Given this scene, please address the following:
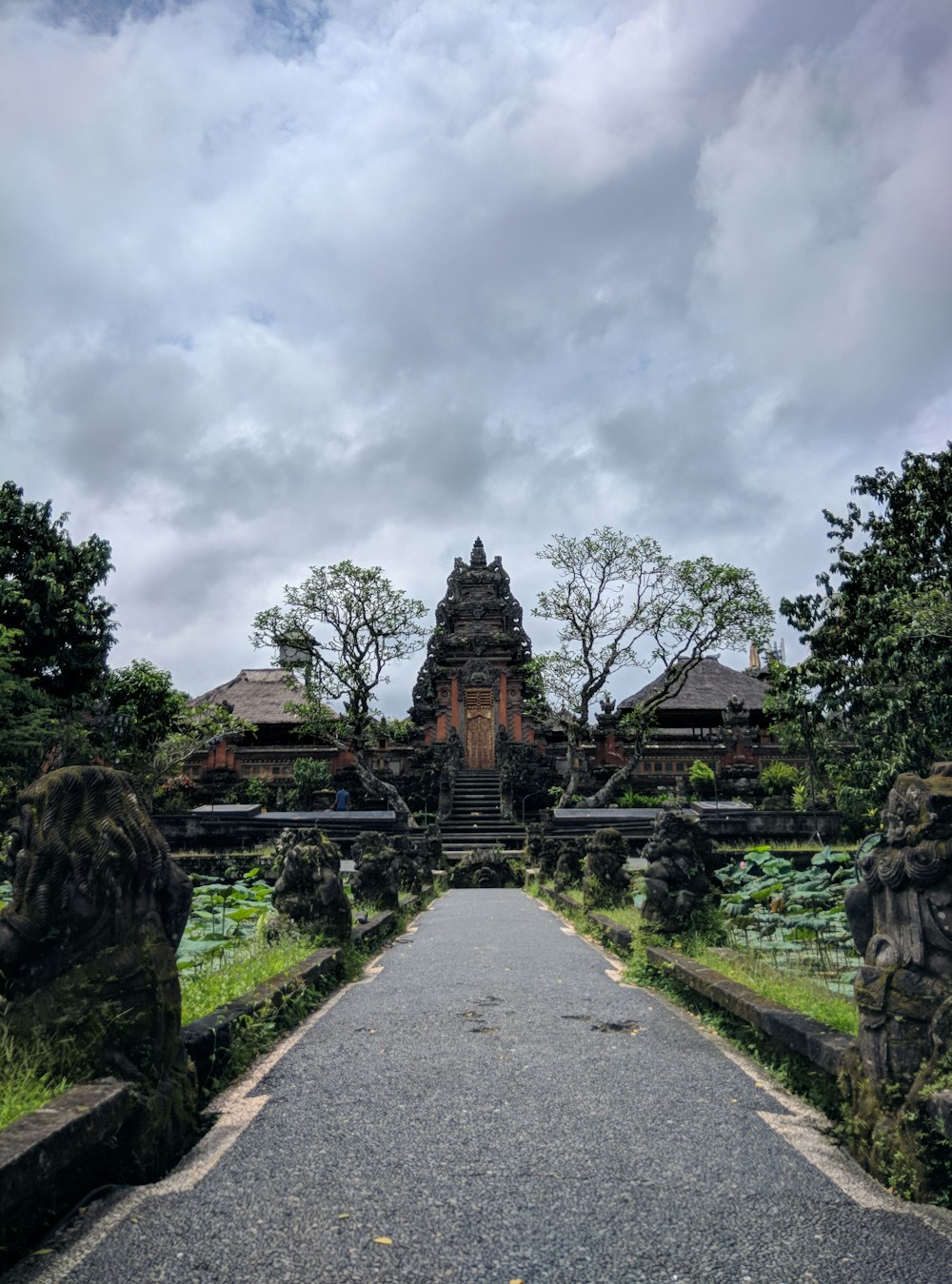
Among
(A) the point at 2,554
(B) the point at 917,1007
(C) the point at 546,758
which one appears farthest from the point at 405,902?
(C) the point at 546,758

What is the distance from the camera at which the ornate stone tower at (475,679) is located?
101ft

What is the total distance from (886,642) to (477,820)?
13830 mm

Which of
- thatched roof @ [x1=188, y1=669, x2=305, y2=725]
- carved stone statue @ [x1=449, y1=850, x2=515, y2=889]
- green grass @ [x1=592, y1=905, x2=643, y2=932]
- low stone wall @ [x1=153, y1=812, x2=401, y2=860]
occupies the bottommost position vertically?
carved stone statue @ [x1=449, y1=850, x2=515, y2=889]

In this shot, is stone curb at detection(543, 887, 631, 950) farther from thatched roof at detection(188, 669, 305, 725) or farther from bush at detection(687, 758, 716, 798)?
thatched roof at detection(188, 669, 305, 725)

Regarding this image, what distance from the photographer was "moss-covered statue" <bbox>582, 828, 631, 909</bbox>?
33.1 ft

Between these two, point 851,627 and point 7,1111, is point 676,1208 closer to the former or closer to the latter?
point 7,1111

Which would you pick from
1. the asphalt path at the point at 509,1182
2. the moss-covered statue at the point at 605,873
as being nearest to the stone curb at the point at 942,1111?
the asphalt path at the point at 509,1182

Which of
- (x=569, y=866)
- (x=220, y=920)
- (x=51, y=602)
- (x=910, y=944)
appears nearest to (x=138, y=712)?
(x=51, y=602)

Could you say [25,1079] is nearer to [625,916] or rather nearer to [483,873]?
[625,916]

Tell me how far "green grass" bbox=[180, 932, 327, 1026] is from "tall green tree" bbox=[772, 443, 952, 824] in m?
10.4

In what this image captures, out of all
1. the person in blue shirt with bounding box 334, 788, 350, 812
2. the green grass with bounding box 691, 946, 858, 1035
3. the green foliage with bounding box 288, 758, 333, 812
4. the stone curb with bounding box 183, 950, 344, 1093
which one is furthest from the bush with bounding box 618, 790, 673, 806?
the stone curb with bounding box 183, 950, 344, 1093

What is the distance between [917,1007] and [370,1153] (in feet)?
6.69

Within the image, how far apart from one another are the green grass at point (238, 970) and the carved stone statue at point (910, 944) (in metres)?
3.13

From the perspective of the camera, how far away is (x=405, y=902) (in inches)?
461
